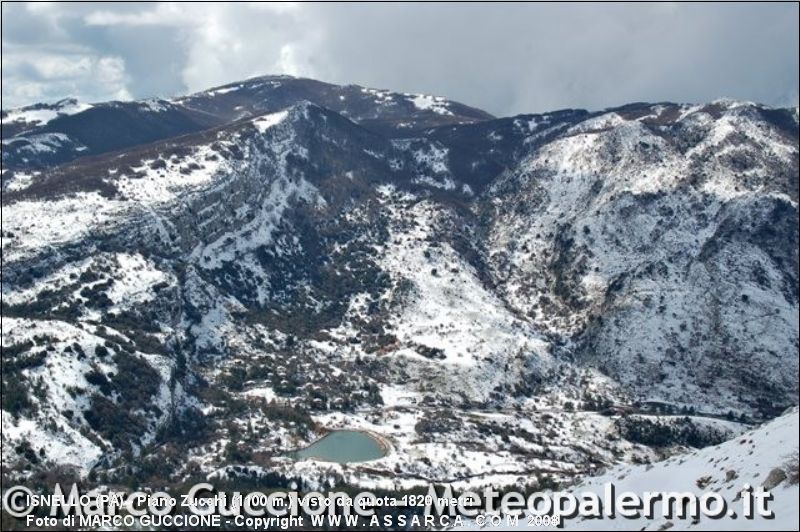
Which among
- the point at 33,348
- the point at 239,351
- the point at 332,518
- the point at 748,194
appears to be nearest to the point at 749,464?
the point at 332,518

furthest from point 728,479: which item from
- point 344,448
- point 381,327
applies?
point 381,327

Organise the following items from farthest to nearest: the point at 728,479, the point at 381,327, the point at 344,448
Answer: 1. the point at 381,327
2. the point at 344,448
3. the point at 728,479

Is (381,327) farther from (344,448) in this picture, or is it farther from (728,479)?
(728,479)

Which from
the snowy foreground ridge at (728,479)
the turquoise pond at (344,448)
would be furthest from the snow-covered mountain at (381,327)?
the snowy foreground ridge at (728,479)

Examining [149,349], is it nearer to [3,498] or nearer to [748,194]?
[3,498]

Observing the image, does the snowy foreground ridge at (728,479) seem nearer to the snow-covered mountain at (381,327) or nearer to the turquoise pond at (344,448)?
the turquoise pond at (344,448)

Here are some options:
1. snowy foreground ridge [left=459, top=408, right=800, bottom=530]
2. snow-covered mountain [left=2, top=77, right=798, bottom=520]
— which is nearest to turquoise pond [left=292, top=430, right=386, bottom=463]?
snow-covered mountain [left=2, top=77, right=798, bottom=520]
